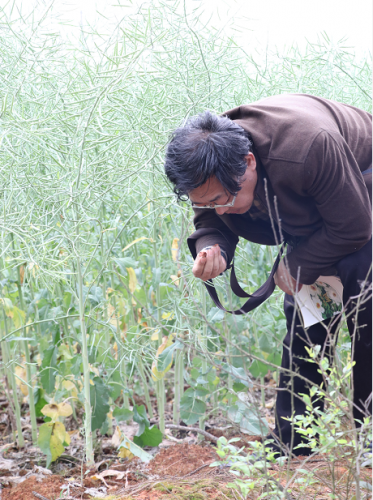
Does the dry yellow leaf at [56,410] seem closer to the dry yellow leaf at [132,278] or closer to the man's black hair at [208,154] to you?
the dry yellow leaf at [132,278]

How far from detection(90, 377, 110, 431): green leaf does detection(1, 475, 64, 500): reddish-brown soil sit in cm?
27

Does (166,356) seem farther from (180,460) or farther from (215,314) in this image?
(180,460)

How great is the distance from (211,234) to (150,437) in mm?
911

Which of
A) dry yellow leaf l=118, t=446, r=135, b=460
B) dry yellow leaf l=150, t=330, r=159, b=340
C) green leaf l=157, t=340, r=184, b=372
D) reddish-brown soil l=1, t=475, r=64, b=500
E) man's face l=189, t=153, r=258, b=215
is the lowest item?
dry yellow leaf l=118, t=446, r=135, b=460

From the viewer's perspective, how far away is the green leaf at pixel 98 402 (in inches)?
77.4

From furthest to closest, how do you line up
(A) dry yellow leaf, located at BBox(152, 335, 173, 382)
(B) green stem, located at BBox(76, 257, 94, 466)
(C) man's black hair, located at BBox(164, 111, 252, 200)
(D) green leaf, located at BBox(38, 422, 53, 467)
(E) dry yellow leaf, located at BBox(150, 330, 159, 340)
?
1. (E) dry yellow leaf, located at BBox(150, 330, 159, 340)
2. (A) dry yellow leaf, located at BBox(152, 335, 173, 382)
3. (D) green leaf, located at BBox(38, 422, 53, 467)
4. (B) green stem, located at BBox(76, 257, 94, 466)
5. (C) man's black hair, located at BBox(164, 111, 252, 200)

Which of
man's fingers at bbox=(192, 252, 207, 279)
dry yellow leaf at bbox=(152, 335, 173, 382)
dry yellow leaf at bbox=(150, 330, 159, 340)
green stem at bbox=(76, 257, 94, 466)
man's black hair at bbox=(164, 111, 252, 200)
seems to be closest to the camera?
man's black hair at bbox=(164, 111, 252, 200)

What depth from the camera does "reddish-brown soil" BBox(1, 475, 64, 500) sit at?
1.64 m

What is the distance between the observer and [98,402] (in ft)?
6.47

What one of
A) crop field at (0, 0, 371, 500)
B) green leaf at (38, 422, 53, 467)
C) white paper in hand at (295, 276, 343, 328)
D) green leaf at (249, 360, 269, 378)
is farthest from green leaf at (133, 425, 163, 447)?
white paper in hand at (295, 276, 343, 328)

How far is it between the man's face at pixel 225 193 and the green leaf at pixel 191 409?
949 millimetres

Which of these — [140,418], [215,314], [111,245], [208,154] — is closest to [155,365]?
[140,418]

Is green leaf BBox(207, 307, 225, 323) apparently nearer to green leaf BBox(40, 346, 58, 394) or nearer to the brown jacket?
the brown jacket

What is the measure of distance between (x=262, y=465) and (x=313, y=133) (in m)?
0.92
